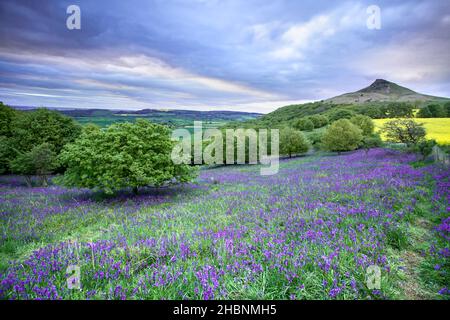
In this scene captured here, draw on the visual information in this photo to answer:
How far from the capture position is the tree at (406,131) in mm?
21375

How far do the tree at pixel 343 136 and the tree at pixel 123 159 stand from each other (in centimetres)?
2929

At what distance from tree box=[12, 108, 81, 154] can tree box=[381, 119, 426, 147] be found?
3402cm

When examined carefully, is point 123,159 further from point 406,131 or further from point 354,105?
point 354,105

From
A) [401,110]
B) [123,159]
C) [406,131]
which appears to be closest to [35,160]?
[123,159]

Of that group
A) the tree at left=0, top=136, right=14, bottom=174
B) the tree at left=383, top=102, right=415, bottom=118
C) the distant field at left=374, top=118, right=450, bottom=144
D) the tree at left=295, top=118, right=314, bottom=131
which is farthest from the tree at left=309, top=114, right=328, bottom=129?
the tree at left=0, top=136, right=14, bottom=174

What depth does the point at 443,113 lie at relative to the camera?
2051 inches

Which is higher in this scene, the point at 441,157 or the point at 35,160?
the point at 441,157

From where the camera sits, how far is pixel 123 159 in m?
10.2

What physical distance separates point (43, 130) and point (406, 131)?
36.8 meters

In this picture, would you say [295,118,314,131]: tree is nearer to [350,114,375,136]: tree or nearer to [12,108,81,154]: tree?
[350,114,375,136]: tree

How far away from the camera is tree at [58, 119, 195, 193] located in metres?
10.4

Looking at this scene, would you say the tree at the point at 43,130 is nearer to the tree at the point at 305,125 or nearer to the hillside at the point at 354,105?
the tree at the point at 305,125
